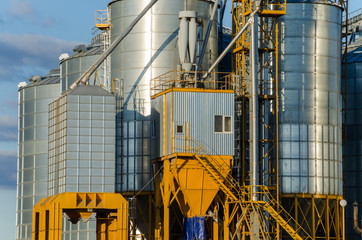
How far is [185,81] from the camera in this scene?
70875 millimetres

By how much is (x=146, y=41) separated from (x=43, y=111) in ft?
65.8

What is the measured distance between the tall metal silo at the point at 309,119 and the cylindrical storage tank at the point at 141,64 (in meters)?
6.95

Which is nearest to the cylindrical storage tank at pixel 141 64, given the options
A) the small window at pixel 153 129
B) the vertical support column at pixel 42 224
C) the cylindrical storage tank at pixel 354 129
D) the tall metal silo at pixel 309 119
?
the small window at pixel 153 129

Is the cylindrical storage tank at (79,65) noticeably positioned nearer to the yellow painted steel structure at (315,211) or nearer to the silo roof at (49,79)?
the silo roof at (49,79)

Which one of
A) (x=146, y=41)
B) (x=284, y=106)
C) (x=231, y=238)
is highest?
(x=146, y=41)

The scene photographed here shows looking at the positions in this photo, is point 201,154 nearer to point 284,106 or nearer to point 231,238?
point 231,238

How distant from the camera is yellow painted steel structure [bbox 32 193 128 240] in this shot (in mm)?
64688

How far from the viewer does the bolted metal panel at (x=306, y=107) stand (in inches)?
3083

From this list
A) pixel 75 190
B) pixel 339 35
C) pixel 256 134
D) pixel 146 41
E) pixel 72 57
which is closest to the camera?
pixel 75 190

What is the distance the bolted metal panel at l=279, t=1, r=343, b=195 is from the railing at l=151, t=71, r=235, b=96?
19.4ft

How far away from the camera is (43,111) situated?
91.9 meters

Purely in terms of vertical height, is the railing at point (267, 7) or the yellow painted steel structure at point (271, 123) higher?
the railing at point (267, 7)

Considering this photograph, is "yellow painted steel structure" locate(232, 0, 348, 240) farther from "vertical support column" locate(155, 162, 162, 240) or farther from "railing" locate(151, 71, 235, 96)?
Answer: "vertical support column" locate(155, 162, 162, 240)

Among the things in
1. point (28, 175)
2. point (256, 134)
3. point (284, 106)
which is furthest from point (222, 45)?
point (28, 175)
